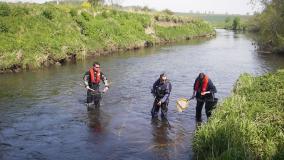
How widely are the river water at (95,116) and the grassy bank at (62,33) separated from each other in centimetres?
187

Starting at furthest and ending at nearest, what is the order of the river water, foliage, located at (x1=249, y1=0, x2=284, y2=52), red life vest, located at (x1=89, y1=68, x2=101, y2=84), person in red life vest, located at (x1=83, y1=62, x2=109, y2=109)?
foliage, located at (x1=249, y1=0, x2=284, y2=52) → red life vest, located at (x1=89, y1=68, x2=101, y2=84) → person in red life vest, located at (x1=83, y1=62, x2=109, y2=109) → the river water

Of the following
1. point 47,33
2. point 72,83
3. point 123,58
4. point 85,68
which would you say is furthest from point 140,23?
point 72,83

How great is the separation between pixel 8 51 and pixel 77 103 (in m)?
12.7

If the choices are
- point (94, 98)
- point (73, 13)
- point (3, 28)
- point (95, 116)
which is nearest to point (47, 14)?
point (73, 13)

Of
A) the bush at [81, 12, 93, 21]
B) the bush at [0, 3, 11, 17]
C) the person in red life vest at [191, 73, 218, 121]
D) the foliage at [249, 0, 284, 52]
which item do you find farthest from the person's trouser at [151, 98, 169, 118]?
the bush at [81, 12, 93, 21]

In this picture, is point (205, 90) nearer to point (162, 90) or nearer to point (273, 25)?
point (162, 90)

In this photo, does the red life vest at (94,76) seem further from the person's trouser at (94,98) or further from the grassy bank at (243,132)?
the grassy bank at (243,132)

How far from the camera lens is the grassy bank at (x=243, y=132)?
10664 mm

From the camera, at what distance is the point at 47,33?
122ft

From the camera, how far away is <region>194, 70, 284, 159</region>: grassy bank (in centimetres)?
1066

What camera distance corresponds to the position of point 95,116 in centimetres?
1833

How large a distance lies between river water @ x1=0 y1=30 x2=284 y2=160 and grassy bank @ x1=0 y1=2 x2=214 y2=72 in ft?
6.13

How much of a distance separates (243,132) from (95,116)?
27.8ft

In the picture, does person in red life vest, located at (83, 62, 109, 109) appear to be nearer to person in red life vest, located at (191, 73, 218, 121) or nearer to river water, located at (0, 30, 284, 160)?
river water, located at (0, 30, 284, 160)
